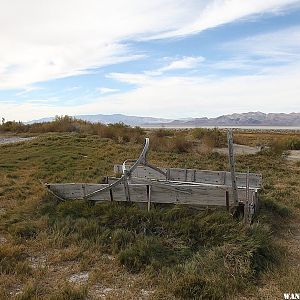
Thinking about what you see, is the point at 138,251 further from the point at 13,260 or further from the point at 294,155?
the point at 294,155

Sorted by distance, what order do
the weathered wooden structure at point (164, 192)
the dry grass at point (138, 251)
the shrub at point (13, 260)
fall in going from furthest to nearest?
the weathered wooden structure at point (164, 192)
the shrub at point (13, 260)
the dry grass at point (138, 251)

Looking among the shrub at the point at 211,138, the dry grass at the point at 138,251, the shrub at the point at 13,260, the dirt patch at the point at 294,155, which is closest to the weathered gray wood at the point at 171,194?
the dry grass at the point at 138,251

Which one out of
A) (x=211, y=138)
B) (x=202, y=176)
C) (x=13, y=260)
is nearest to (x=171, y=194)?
(x=202, y=176)

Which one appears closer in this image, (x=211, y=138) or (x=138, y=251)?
(x=138, y=251)

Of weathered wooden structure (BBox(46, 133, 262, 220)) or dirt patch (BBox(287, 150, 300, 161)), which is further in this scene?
dirt patch (BBox(287, 150, 300, 161))

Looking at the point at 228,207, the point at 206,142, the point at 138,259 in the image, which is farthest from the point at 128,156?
the point at 138,259

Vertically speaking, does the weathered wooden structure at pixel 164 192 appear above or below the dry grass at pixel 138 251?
above

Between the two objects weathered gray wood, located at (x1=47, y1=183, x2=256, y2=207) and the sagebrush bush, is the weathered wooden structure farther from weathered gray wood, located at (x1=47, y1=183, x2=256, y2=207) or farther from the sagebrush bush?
the sagebrush bush

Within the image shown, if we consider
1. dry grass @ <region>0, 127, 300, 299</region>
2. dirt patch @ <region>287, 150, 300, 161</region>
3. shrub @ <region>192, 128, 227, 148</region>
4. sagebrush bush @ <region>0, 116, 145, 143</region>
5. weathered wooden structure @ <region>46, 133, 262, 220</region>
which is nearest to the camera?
dry grass @ <region>0, 127, 300, 299</region>

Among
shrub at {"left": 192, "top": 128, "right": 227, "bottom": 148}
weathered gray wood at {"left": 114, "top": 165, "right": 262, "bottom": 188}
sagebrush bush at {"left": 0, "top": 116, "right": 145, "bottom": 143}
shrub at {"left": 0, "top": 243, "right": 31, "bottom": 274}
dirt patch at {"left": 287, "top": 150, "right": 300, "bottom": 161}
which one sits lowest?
dirt patch at {"left": 287, "top": 150, "right": 300, "bottom": 161}

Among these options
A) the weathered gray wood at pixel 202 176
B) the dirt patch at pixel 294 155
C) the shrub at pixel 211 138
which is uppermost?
the shrub at pixel 211 138

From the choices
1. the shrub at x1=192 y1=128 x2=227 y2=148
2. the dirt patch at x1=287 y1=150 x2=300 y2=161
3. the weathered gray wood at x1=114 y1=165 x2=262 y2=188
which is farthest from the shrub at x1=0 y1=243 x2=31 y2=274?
the shrub at x1=192 y1=128 x2=227 y2=148

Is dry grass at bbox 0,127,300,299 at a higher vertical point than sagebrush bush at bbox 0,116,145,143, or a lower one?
lower

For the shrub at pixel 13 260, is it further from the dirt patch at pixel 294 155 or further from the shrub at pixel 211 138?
the shrub at pixel 211 138
